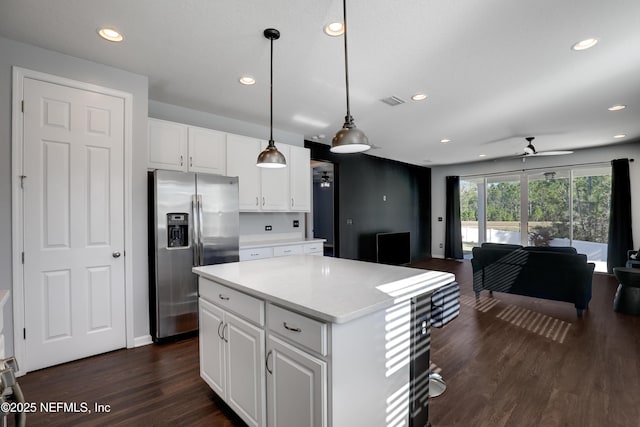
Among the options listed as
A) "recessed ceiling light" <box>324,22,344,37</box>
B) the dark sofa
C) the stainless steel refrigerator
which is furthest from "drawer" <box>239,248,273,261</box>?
the dark sofa

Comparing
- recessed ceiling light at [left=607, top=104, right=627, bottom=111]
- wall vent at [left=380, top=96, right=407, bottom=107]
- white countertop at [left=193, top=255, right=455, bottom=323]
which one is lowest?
white countertop at [left=193, top=255, right=455, bottom=323]

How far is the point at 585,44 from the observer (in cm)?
235

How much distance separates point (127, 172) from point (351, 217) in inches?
164

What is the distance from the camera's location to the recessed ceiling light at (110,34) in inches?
86.8

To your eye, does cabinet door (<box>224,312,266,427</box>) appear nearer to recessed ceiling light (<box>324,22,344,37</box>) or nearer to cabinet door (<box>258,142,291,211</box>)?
recessed ceiling light (<box>324,22,344,37</box>)

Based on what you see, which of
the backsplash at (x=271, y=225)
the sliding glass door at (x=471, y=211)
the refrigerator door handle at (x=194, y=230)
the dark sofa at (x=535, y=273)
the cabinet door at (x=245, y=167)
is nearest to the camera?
the refrigerator door handle at (x=194, y=230)

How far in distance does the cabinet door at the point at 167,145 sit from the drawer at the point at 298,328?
8.22ft

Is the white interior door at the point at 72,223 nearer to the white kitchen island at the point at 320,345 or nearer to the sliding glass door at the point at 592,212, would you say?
the white kitchen island at the point at 320,345

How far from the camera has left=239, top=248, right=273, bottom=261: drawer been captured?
3.76 metres

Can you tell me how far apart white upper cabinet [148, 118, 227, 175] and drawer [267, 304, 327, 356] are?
252cm

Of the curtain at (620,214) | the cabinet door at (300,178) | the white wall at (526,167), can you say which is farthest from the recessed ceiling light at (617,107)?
the cabinet door at (300,178)

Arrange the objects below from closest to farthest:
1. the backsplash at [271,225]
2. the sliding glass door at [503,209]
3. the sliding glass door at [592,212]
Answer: the backsplash at [271,225]
the sliding glass door at [592,212]
the sliding glass door at [503,209]

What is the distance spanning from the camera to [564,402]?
81.5 inches

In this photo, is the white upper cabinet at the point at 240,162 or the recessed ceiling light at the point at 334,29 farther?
the white upper cabinet at the point at 240,162
